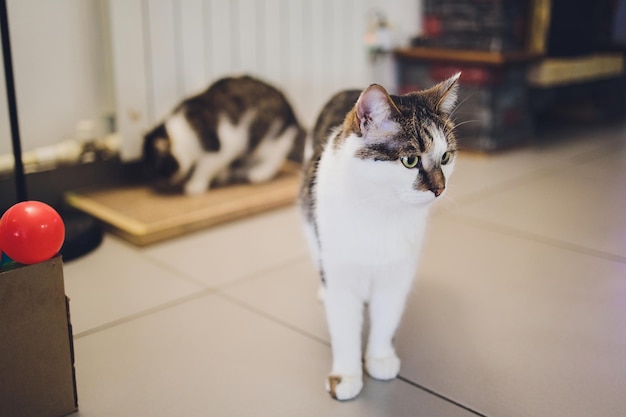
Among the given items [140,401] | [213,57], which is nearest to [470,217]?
[213,57]

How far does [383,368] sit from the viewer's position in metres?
1.09

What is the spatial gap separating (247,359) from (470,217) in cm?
106

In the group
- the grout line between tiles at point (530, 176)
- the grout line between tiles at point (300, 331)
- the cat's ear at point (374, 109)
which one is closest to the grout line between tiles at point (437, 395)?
the grout line between tiles at point (300, 331)

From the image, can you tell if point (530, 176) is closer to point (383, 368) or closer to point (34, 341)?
point (383, 368)

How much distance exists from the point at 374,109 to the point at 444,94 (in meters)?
0.16

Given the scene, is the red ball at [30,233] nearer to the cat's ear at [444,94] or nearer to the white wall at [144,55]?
the cat's ear at [444,94]

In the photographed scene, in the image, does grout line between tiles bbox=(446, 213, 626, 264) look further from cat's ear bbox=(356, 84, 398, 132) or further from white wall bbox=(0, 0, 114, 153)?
white wall bbox=(0, 0, 114, 153)

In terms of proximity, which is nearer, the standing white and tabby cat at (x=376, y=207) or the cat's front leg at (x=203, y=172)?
the standing white and tabby cat at (x=376, y=207)

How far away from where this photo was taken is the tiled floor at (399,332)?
1.04 meters

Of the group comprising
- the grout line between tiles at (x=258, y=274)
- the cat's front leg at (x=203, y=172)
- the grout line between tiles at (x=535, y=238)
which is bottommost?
the grout line between tiles at (x=258, y=274)

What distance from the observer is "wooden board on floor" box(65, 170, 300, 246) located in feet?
5.78

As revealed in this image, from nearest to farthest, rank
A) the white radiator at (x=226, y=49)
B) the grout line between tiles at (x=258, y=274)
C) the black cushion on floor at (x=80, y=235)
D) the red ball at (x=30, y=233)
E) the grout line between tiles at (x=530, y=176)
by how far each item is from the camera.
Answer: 1. the red ball at (x=30, y=233)
2. the grout line between tiles at (x=258, y=274)
3. the black cushion on floor at (x=80, y=235)
4. the white radiator at (x=226, y=49)
5. the grout line between tiles at (x=530, y=176)

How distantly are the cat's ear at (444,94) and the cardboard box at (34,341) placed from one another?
647 millimetres

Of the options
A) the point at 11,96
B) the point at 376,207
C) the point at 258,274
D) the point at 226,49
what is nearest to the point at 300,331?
the point at 258,274
